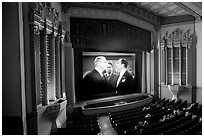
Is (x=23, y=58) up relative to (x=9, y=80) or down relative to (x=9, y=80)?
up

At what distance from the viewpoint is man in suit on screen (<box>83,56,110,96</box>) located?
963 cm

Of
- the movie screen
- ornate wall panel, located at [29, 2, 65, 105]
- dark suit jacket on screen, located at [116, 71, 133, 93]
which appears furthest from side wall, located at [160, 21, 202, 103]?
ornate wall panel, located at [29, 2, 65, 105]

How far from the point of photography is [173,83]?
38.3ft

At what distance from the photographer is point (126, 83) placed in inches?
444

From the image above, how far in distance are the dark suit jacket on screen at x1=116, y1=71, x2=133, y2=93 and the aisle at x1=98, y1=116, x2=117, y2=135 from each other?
10.5ft

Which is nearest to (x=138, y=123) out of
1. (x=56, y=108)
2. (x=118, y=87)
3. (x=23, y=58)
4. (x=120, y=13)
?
(x=56, y=108)

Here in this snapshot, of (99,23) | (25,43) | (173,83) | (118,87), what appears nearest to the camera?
(25,43)

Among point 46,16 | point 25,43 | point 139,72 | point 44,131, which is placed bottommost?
point 44,131

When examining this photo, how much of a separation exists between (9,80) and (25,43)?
1.00 meters

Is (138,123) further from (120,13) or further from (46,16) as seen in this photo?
(120,13)

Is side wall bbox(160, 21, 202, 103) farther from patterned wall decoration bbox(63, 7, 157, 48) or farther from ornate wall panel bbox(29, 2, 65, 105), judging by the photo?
ornate wall panel bbox(29, 2, 65, 105)

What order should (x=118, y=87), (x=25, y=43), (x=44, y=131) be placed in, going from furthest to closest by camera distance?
(x=118, y=87), (x=44, y=131), (x=25, y=43)

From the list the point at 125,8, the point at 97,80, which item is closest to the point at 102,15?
the point at 125,8

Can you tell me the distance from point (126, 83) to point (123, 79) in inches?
15.3
